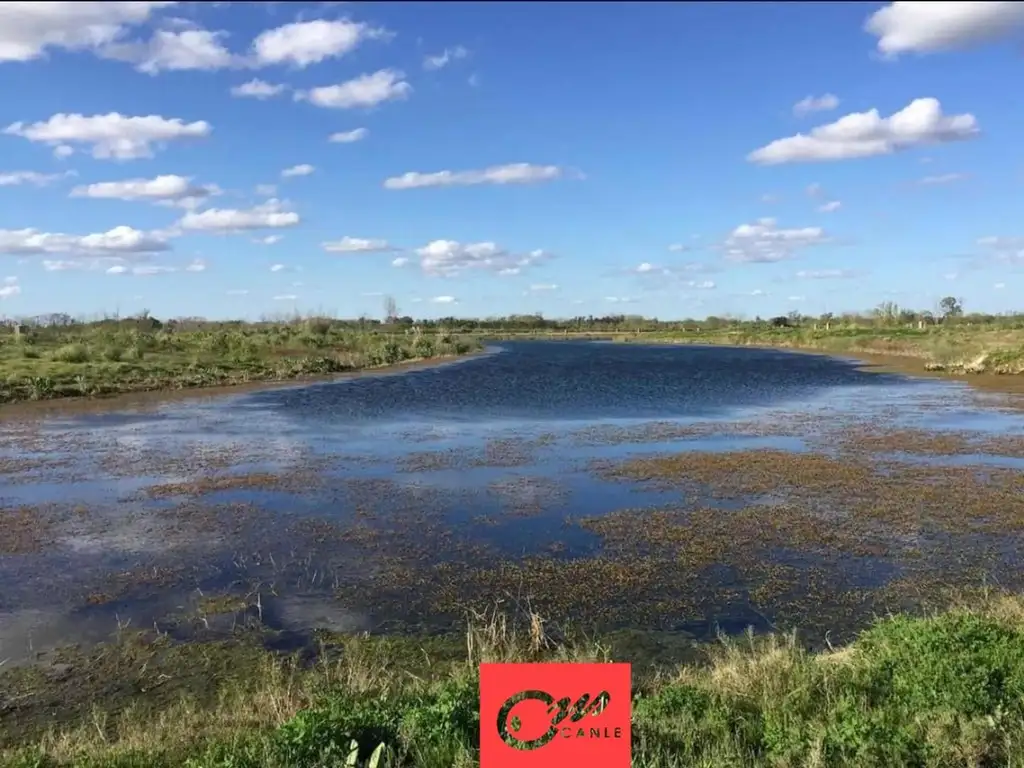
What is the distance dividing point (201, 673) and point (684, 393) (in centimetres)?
3266

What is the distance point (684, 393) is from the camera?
1517 inches

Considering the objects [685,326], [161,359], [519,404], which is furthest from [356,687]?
[685,326]

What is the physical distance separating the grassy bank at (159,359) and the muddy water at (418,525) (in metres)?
7.44

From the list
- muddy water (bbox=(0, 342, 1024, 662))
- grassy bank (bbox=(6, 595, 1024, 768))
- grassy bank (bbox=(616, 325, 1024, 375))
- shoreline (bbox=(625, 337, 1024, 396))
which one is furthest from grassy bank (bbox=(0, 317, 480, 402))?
grassy bank (bbox=(616, 325, 1024, 375))

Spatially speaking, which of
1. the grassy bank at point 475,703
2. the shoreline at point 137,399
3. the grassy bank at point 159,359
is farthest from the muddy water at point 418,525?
the grassy bank at point 159,359

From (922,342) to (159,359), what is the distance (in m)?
57.1

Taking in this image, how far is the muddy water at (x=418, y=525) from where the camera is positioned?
975 centimetres

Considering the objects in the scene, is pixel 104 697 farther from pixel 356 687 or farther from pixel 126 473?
pixel 126 473

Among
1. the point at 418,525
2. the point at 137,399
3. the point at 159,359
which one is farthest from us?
the point at 159,359
